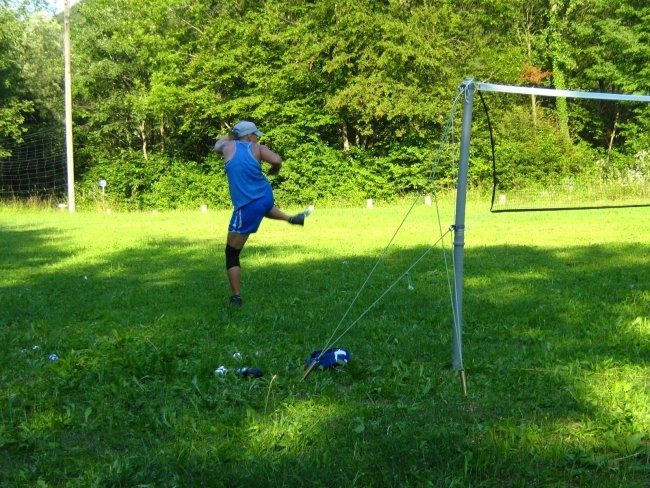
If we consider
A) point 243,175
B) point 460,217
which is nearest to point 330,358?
point 460,217

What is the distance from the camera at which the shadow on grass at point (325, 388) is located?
3189mm

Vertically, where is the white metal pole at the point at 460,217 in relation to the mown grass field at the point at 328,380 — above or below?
above

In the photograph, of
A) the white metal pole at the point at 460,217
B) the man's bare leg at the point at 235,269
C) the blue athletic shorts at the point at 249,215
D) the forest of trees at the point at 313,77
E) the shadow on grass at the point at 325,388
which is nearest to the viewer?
the shadow on grass at the point at 325,388

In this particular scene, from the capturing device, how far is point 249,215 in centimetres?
760

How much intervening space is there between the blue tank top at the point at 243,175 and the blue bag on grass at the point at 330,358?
121 inches

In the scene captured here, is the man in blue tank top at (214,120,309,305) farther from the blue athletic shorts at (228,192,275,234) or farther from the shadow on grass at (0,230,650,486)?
the shadow on grass at (0,230,650,486)

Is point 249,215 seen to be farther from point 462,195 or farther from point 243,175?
point 462,195

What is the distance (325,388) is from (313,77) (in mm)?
32013

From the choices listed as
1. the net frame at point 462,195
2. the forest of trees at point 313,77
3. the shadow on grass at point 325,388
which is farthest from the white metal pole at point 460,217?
the forest of trees at point 313,77

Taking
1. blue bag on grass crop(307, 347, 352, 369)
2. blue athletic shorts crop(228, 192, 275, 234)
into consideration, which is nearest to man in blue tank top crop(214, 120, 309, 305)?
blue athletic shorts crop(228, 192, 275, 234)

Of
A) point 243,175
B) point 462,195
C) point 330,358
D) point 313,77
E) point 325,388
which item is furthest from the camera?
point 313,77

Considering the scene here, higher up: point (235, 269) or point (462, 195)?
point (462, 195)

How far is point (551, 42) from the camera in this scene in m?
38.3

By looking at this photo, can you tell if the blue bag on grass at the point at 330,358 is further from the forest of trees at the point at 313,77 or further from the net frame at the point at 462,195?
the forest of trees at the point at 313,77
